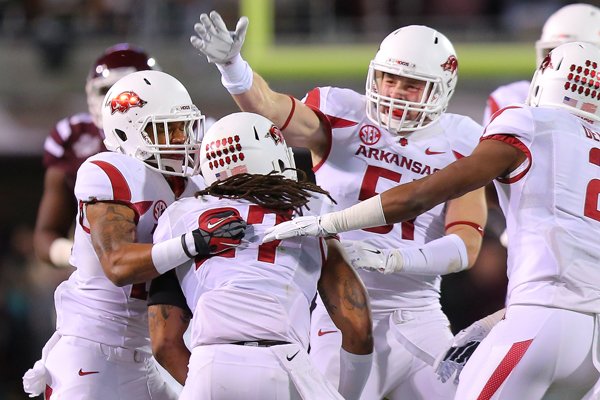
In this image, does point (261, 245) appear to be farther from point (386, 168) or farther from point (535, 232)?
point (386, 168)

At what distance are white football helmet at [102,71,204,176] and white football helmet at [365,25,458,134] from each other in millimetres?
717

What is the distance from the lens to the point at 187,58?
33.3ft

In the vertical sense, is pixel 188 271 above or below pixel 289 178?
below

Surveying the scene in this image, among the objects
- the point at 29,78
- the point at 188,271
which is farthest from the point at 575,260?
the point at 29,78

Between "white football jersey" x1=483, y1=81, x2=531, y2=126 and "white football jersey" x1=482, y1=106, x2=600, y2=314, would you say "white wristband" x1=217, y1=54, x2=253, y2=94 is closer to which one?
"white football jersey" x1=482, y1=106, x2=600, y2=314

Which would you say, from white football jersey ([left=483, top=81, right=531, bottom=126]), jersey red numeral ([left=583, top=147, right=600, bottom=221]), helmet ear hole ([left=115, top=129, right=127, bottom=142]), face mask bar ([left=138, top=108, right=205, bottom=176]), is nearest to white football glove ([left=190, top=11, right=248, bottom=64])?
face mask bar ([left=138, top=108, right=205, bottom=176])

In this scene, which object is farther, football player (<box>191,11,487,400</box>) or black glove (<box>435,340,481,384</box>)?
football player (<box>191,11,487,400</box>)

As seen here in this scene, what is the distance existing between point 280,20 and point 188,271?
705 centimetres

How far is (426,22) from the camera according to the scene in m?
10.8

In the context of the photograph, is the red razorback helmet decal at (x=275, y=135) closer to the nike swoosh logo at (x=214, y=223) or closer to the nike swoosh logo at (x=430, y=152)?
the nike swoosh logo at (x=214, y=223)

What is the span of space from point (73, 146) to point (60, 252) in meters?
0.56

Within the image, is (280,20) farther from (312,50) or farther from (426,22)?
(426,22)

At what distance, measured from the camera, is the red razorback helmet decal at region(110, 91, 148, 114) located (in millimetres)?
4195

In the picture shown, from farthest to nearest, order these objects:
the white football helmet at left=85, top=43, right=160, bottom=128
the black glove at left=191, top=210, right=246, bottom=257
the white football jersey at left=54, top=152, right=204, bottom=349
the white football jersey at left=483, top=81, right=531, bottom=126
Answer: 1. the white football jersey at left=483, top=81, right=531, bottom=126
2. the white football helmet at left=85, top=43, right=160, bottom=128
3. the white football jersey at left=54, top=152, right=204, bottom=349
4. the black glove at left=191, top=210, right=246, bottom=257
